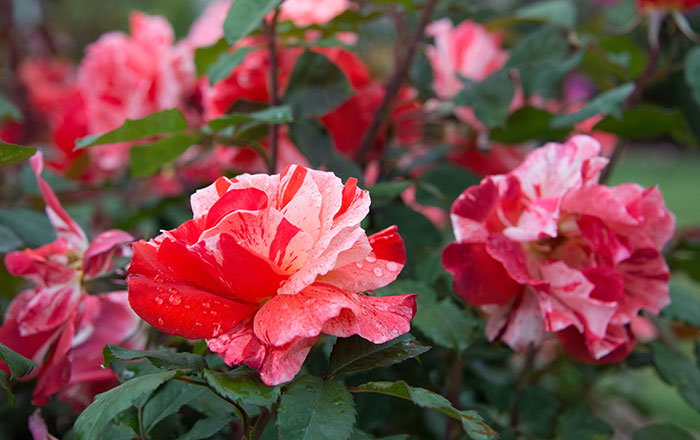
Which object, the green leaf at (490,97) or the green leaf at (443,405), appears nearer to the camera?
the green leaf at (443,405)

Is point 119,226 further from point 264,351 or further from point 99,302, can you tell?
point 264,351

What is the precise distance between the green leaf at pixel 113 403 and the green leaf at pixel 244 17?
242 millimetres

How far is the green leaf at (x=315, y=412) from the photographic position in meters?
0.27

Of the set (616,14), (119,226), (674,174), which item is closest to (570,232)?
(119,226)

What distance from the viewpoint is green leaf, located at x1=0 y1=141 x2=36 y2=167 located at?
1.15ft

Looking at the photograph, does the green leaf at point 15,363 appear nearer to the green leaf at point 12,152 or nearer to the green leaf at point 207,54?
the green leaf at point 12,152

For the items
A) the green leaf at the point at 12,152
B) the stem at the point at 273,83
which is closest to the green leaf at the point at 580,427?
the stem at the point at 273,83

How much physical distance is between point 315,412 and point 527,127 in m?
0.40

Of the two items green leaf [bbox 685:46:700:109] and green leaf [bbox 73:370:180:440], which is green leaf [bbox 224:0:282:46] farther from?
green leaf [bbox 685:46:700:109]

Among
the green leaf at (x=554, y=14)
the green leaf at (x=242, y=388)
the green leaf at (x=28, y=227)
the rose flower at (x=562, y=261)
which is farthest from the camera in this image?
the green leaf at (x=554, y=14)

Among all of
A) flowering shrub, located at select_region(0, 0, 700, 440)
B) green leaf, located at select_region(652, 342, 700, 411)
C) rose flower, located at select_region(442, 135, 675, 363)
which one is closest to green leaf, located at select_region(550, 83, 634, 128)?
flowering shrub, located at select_region(0, 0, 700, 440)

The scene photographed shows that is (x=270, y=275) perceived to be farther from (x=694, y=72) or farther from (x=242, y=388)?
(x=694, y=72)

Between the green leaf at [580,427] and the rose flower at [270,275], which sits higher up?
the rose flower at [270,275]

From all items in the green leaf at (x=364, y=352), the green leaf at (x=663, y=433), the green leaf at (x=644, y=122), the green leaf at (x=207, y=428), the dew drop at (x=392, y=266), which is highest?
the dew drop at (x=392, y=266)
